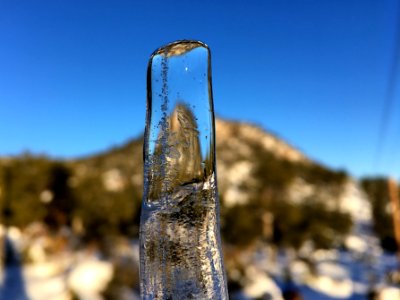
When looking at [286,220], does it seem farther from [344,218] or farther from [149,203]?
[149,203]

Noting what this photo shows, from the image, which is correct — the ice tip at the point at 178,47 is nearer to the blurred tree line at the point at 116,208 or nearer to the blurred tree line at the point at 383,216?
the blurred tree line at the point at 116,208

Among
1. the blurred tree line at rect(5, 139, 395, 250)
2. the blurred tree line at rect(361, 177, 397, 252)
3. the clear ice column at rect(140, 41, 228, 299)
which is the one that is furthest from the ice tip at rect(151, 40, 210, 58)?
the blurred tree line at rect(361, 177, 397, 252)

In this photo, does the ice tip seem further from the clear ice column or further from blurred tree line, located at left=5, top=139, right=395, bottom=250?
blurred tree line, located at left=5, top=139, right=395, bottom=250

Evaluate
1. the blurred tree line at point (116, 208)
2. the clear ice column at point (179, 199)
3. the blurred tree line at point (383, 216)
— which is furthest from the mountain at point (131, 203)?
the clear ice column at point (179, 199)

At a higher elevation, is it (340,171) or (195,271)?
(340,171)

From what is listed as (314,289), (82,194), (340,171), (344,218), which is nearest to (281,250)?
(344,218)

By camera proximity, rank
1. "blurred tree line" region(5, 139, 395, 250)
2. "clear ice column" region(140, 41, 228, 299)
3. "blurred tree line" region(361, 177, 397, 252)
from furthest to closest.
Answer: "blurred tree line" region(361, 177, 397, 252) < "blurred tree line" region(5, 139, 395, 250) < "clear ice column" region(140, 41, 228, 299)

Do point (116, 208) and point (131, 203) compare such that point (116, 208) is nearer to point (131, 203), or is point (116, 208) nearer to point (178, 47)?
point (131, 203)

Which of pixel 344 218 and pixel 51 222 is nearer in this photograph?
pixel 51 222
